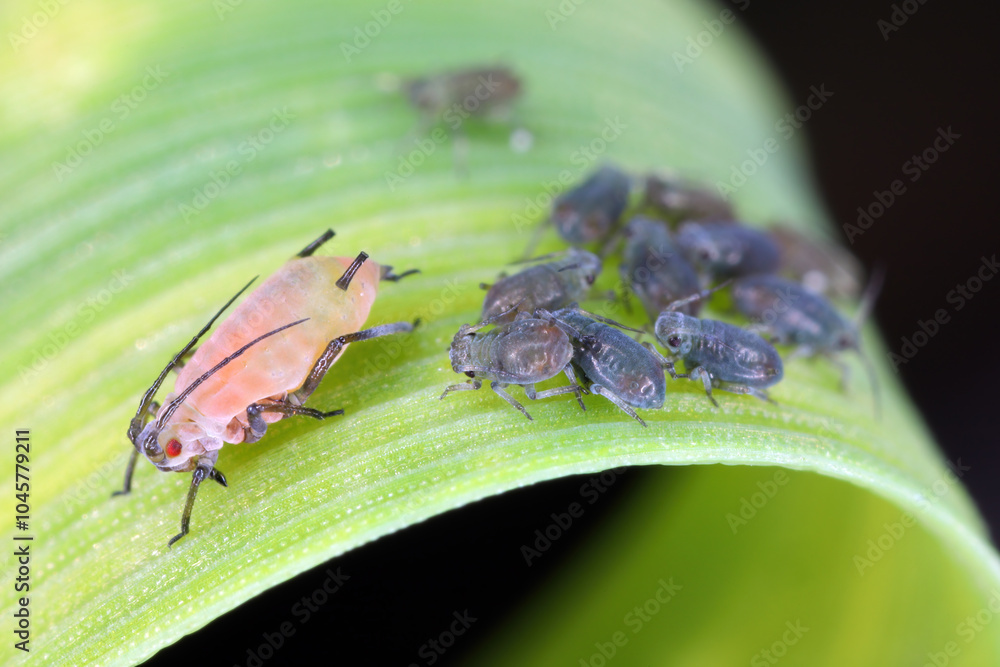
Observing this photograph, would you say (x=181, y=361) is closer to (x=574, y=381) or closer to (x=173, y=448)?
(x=173, y=448)

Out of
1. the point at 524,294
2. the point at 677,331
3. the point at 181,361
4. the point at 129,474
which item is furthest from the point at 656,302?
the point at 129,474

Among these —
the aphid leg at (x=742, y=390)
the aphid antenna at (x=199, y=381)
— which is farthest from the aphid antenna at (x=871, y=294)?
the aphid antenna at (x=199, y=381)

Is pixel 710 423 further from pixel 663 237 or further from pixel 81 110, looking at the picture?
pixel 81 110

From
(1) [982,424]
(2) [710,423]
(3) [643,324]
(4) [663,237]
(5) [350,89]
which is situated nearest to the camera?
(2) [710,423]

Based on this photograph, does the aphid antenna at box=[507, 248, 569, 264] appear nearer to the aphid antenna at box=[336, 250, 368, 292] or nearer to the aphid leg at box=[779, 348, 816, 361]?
the aphid antenna at box=[336, 250, 368, 292]

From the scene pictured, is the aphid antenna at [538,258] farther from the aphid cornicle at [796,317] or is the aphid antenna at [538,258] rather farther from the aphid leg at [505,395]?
the aphid cornicle at [796,317]

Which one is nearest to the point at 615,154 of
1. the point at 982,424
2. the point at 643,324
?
the point at 643,324

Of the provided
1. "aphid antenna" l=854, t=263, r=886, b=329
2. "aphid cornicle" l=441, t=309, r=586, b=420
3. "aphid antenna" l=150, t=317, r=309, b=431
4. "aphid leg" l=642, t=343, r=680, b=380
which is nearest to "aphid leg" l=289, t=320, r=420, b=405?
"aphid antenna" l=150, t=317, r=309, b=431
